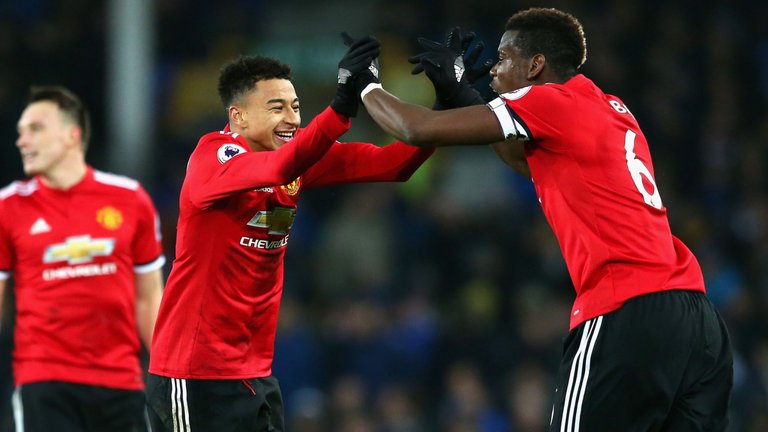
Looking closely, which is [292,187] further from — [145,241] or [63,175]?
[63,175]

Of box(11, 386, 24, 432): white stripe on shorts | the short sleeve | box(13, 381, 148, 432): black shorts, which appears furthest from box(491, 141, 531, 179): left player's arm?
box(11, 386, 24, 432): white stripe on shorts

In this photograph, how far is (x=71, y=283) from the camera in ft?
19.6

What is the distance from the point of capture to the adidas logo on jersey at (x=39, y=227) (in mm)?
6027

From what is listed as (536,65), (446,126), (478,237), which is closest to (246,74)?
(446,126)

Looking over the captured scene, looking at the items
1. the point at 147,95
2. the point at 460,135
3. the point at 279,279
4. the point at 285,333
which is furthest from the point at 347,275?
the point at 460,135

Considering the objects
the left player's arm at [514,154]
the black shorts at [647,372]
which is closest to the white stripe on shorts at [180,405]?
the black shorts at [647,372]

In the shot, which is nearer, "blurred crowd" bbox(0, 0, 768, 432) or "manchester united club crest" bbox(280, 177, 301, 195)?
"manchester united club crest" bbox(280, 177, 301, 195)

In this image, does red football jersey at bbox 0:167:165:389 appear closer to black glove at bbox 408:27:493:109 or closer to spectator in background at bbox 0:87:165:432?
spectator in background at bbox 0:87:165:432

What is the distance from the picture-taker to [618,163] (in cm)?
429

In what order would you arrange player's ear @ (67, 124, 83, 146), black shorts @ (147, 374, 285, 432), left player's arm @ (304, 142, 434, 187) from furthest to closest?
player's ear @ (67, 124, 83, 146), left player's arm @ (304, 142, 434, 187), black shorts @ (147, 374, 285, 432)

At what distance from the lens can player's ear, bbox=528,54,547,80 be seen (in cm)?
460

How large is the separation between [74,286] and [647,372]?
3.08 m

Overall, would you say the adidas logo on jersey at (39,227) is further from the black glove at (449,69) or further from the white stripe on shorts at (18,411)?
the black glove at (449,69)

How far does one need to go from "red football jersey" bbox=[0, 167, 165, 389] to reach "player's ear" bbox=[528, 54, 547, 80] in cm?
251
